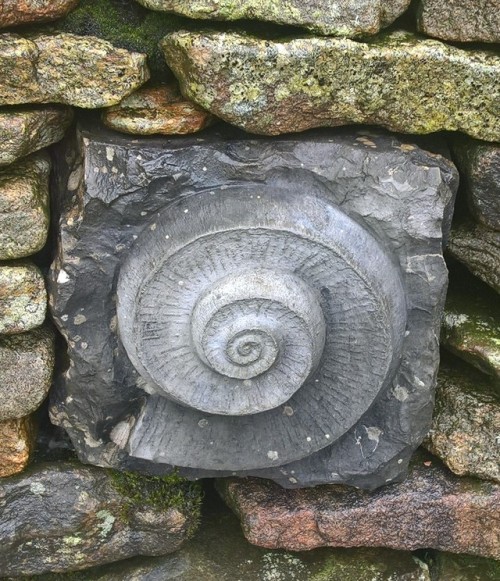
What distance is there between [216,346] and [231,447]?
1.61ft

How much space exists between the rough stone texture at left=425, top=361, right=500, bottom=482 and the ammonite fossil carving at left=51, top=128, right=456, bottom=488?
25cm

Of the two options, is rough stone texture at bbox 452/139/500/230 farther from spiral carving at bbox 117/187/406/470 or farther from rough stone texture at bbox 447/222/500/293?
spiral carving at bbox 117/187/406/470

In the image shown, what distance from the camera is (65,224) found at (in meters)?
2.06

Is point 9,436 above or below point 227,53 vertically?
below

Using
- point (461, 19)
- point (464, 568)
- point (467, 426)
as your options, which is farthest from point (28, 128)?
Result: point (464, 568)

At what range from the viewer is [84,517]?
8.04 feet

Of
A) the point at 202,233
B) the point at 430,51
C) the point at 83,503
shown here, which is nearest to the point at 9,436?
the point at 83,503

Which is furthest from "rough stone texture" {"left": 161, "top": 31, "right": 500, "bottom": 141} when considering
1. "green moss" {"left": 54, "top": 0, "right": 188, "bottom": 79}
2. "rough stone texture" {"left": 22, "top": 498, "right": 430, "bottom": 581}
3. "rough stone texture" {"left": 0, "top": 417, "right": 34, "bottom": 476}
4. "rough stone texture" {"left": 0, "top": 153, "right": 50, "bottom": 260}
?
"rough stone texture" {"left": 22, "top": 498, "right": 430, "bottom": 581}

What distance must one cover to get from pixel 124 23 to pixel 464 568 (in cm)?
220

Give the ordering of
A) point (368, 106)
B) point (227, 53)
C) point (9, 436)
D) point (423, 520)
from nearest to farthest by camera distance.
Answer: point (227, 53) < point (368, 106) < point (9, 436) < point (423, 520)

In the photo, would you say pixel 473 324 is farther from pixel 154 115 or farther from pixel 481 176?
pixel 154 115

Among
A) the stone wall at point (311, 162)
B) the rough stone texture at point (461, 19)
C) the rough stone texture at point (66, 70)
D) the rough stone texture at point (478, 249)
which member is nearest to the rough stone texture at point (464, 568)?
the stone wall at point (311, 162)

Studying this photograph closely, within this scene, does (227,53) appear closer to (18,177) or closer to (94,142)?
(94,142)

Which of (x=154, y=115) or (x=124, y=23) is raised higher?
(x=124, y=23)
